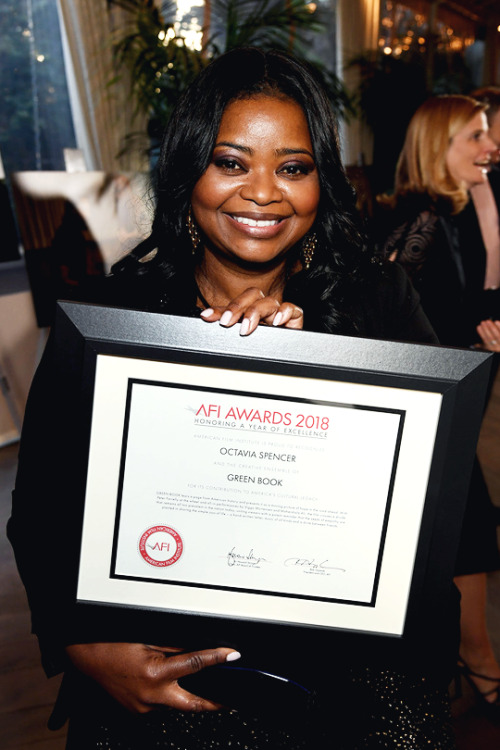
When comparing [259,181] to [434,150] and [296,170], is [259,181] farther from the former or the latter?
[434,150]

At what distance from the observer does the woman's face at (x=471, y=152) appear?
258 centimetres

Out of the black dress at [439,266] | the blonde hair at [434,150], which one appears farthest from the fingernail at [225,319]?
the blonde hair at [434,150]

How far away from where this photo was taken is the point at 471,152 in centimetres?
259

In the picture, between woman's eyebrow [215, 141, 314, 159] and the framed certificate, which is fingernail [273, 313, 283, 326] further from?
woman's eyebrow [215, 141, 314, 159]

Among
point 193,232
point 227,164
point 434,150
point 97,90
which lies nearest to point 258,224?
point 227,164

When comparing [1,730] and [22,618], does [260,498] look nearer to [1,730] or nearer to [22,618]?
[1,730]

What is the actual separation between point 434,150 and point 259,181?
1.70 m

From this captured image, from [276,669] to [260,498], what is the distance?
297 millimetres

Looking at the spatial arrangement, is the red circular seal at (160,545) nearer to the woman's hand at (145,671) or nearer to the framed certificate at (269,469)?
the framed certificate at (269,469)

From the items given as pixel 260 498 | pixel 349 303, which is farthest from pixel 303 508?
pixel 349 303

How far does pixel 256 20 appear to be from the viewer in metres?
4.19

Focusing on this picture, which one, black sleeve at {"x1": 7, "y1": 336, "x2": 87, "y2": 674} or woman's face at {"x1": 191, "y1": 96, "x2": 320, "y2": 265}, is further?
woman's face at {"x1": 191, "y1": 96, "x2": 320, "y2": 265}

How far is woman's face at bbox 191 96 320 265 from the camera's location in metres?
1.19
